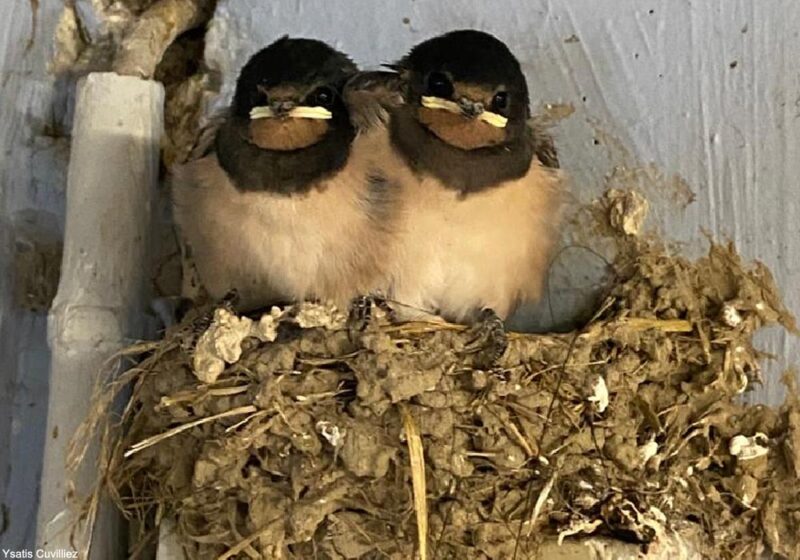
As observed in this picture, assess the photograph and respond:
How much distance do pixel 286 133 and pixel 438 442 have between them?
0.50 m

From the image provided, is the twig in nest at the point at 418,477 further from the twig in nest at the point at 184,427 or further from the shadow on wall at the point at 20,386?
the shadow on wall at the point at 20,386

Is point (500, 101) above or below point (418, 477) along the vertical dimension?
above

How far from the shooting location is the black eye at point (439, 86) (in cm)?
181

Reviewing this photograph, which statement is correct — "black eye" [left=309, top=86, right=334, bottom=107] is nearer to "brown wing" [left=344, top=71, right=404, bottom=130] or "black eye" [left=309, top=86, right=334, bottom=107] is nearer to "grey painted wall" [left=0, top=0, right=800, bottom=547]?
"brown wing" [left=344, top=71, right=404, bottom=130]

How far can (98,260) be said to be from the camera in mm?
2002

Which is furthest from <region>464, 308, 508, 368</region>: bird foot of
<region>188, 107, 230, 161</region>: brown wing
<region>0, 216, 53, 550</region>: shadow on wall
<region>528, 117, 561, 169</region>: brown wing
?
<region>0, 216, 53, 550</region>: shadow on wall

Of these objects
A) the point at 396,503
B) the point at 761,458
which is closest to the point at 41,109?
the point at 396,503

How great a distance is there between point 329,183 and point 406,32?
0.61 meters

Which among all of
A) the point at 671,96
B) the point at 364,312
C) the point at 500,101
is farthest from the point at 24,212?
the point at 671,96

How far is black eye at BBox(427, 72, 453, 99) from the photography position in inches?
71.1

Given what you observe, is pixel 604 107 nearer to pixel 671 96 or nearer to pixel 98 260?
pixel 671 96

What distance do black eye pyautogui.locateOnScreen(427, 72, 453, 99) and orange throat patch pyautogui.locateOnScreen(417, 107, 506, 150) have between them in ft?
0.08

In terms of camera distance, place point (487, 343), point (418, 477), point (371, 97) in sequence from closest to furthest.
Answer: point (418, 477)
point (487, 343)
point (371, 97)

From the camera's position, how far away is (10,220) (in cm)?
224
